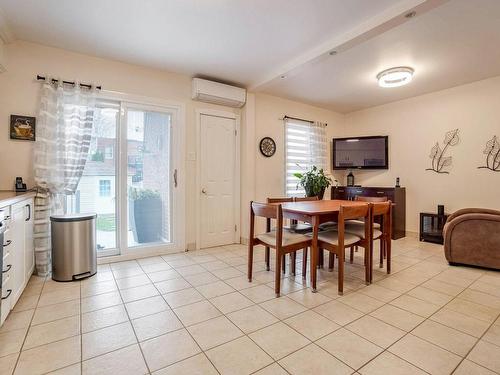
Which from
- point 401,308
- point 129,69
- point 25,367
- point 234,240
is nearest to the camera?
point 25,367

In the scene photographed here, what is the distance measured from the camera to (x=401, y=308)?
2129mm

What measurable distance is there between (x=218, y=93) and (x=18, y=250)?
2.94 meters

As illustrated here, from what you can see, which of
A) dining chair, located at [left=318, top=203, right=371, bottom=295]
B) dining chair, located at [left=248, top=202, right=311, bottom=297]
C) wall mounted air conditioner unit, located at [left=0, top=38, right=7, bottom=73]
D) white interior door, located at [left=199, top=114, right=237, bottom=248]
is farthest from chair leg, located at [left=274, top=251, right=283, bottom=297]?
wall mounted air conditioner unit, located at [left=0, top=38, right=7, bottom=73]

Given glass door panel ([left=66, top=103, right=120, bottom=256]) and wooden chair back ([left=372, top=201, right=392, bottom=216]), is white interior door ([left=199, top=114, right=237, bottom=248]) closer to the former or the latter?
glass door panel ([left=66, top=103, right=120, bottom=256])

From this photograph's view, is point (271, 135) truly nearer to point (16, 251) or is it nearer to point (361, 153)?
point (361, 153)

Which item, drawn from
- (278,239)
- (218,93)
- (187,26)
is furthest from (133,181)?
(278,239)

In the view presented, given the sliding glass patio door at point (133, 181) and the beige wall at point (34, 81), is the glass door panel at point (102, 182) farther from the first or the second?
the beige wall at point (34, 81)

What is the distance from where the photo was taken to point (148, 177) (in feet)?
11.9

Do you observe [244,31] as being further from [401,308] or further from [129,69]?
[401,308]

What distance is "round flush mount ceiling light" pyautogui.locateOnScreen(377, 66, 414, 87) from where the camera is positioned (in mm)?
3445

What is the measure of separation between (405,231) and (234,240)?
320 centimetres

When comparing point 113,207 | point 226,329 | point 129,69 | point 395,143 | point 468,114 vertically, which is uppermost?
point 129,69

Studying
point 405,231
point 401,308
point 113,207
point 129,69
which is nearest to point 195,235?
point 113,207

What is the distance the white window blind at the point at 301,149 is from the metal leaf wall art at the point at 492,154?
8.23 ft
